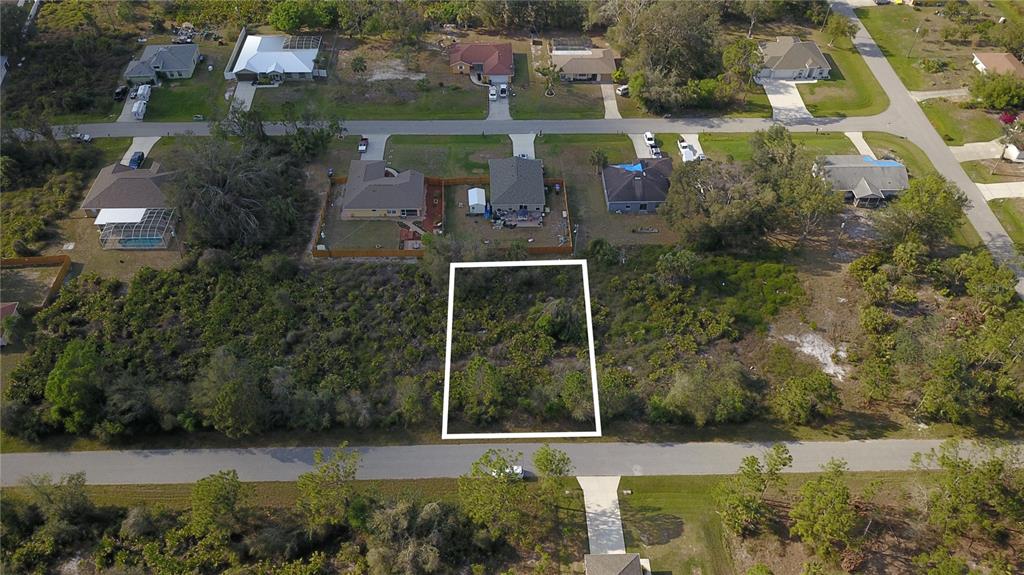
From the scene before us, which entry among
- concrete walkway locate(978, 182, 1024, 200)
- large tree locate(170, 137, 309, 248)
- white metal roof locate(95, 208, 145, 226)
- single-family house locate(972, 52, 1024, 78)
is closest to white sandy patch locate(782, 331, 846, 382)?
concrete walkway locate(978, 182, 1024, 200)

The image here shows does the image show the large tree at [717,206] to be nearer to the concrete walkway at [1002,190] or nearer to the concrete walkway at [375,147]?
the concrete walkway at [1002,190]

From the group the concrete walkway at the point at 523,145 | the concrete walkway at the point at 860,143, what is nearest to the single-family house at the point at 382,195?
the concrete walkway at the point at 523,145

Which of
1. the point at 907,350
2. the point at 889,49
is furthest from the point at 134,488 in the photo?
the point at 889,49

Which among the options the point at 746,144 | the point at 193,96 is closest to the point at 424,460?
the point at 746,144

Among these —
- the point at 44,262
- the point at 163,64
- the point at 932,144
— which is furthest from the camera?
the point at 163,64

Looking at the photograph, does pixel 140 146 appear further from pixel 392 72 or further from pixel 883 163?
pixel 883 163

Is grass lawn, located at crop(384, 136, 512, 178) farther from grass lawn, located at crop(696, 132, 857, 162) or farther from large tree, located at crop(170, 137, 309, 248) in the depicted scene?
grass lawn, located at crop(696, 132, 857, 162)
